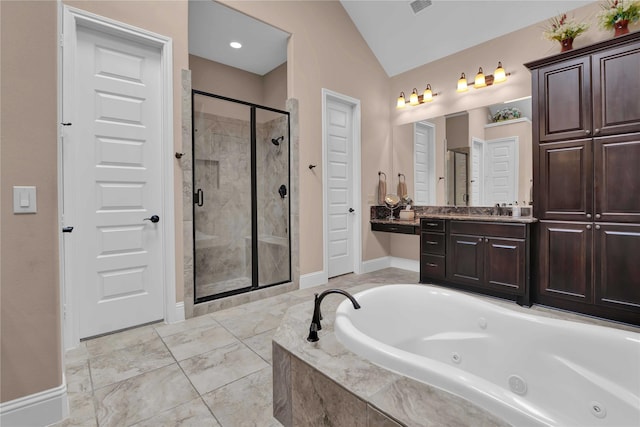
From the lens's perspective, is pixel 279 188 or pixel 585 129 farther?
pixel 279 188

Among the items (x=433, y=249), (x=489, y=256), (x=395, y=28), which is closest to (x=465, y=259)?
(x=489, y=256)

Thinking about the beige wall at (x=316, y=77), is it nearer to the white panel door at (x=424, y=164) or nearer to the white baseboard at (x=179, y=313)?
the white panel door at (x=424, y=164)

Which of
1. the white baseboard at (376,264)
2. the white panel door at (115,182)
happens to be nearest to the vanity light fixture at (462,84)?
the white baseboard at (376,264)

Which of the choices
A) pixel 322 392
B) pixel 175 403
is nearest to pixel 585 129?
pixel 322 392

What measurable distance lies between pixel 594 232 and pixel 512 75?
1978 millimetres

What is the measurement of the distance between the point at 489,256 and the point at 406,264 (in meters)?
1.52

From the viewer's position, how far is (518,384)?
1.66 m

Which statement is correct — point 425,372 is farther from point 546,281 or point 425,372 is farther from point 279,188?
point 279,188

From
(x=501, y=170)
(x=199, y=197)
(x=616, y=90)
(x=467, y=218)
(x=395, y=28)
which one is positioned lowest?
(x=467, y=218)

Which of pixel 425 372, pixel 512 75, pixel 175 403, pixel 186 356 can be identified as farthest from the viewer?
pixel 512 75

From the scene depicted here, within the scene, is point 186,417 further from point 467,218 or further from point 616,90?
point 616,90

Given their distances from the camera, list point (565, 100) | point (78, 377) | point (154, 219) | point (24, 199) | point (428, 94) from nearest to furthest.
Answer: point (24, 199), point (78, 377), point (154, 219), point (565, 100), point (428, 94)

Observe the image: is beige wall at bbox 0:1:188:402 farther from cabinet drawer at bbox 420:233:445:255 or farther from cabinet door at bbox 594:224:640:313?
cabinet door at bbox 594:224:640:313

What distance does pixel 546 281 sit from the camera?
2.93m
